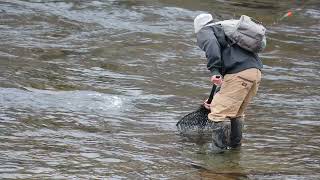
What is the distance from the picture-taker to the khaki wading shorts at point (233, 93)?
6566 millimetres

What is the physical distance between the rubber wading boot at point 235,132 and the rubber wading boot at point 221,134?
0.05m

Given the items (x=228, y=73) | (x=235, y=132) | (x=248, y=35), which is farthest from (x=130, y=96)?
(x=248, y=35)

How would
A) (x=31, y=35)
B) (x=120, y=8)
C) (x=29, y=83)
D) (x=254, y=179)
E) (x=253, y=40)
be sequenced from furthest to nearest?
(x=120, y=8) < (x=31, y=35) < (x=29, y=83) < (x=253, y=40) < (x=254, y=179)

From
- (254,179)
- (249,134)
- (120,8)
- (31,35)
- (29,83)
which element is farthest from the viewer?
(120,8)

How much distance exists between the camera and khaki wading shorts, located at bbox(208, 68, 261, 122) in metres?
6.57

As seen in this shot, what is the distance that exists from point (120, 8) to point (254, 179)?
12201 millimetres

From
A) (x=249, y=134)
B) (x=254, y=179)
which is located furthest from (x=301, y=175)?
(x=249, y=134)

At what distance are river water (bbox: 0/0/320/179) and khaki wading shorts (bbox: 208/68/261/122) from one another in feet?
1.40

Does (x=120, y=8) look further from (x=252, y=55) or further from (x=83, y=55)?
(x=252, y=55)

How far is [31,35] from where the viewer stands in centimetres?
1382

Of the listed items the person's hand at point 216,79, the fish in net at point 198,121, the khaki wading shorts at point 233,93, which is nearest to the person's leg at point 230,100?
the khaki wading shorts at point 233,93

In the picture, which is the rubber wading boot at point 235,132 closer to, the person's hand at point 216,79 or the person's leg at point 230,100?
the person's leg at point 230,100

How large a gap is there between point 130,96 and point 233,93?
3123mm

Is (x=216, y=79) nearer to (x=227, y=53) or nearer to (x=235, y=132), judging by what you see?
(x=227, y=53)
